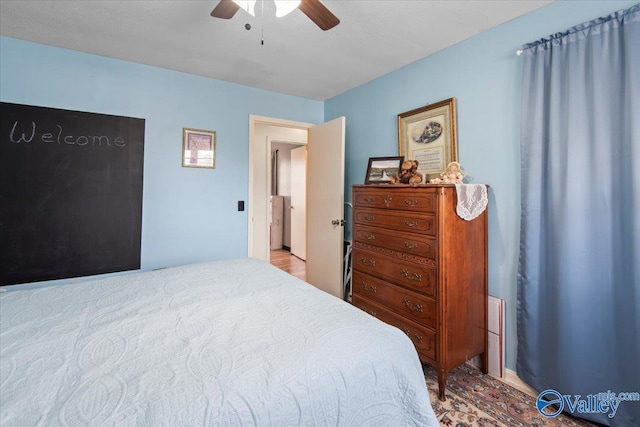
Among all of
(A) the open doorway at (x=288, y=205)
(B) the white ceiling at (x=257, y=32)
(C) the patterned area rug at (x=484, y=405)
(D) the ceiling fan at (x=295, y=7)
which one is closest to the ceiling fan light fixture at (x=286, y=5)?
(D) the ceiling fan at (x=295, y=7)

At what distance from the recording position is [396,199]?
201cm

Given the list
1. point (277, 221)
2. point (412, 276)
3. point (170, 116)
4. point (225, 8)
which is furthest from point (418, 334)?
point (277, 221)

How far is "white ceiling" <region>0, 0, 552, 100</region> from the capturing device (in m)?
1.76

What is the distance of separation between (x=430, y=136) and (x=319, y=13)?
1393mm

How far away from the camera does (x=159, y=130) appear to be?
8.75 feet

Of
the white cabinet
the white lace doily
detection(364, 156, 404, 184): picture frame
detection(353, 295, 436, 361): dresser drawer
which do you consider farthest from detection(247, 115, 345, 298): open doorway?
the white cabinet

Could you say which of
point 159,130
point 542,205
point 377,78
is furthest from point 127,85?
point 542,205

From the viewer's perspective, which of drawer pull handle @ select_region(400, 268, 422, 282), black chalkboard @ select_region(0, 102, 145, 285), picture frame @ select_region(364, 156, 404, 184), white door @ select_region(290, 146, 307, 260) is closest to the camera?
drawer pull handle @ select_region(400, 268, 422, 282)

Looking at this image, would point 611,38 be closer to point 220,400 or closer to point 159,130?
point 220,400

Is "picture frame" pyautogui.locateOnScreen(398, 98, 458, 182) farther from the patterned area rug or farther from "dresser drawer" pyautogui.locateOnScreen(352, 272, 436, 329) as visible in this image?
the patterned area rug

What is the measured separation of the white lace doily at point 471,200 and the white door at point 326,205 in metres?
1.32

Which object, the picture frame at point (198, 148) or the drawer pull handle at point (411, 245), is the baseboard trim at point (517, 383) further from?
the picture frame at point (198, 148)

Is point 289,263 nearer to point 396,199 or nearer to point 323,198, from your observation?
point 323,198

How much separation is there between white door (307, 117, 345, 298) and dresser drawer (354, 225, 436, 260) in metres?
0.66
